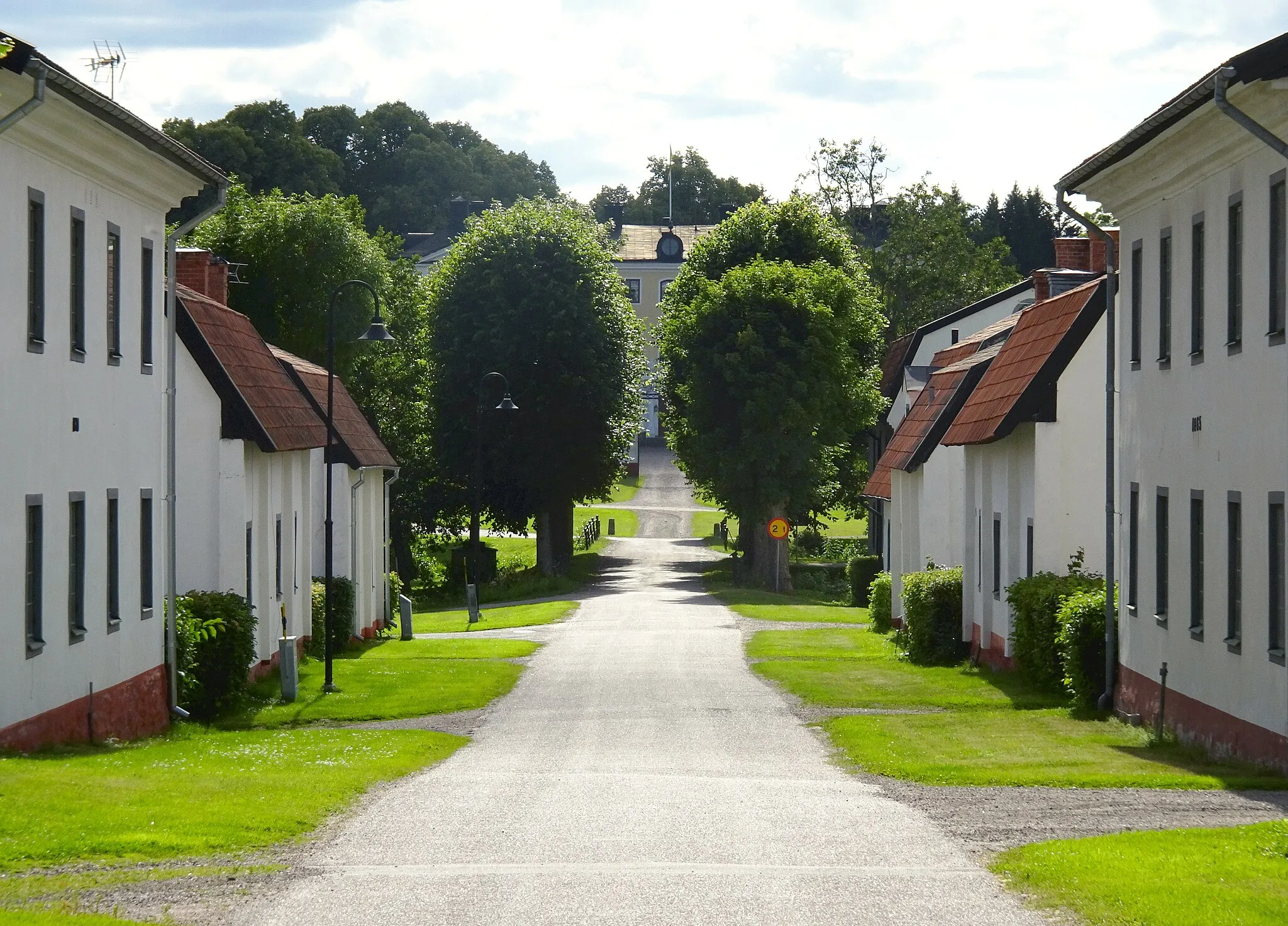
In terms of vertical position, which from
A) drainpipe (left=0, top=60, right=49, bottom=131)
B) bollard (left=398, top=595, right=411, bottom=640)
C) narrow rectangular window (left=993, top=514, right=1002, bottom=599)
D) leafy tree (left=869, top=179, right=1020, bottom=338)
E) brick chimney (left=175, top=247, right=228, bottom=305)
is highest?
leafy tree (left=869, top=179, right=1020, bottom=338)

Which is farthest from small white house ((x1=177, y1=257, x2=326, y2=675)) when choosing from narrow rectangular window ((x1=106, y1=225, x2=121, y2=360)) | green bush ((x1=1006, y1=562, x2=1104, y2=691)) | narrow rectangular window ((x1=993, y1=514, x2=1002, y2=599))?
narrow rectangular window ((x1=993, y1=514, x2=1002, y2=599))

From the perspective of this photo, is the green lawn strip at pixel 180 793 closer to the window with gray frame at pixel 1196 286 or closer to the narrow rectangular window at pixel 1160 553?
the narrow rectangular window at pixel 1160 553

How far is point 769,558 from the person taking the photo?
53.1m

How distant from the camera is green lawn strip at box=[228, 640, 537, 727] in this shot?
2205 cm

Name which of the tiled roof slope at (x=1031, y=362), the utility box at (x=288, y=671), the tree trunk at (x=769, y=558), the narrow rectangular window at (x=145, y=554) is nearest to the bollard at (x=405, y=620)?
the utility box at (x=288, y=671)

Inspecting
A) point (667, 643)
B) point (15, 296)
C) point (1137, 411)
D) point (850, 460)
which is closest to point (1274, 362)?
point (1137, 411)

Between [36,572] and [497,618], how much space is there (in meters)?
26.9

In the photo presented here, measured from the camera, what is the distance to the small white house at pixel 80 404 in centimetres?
1447

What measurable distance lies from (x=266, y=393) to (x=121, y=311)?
6.46 m

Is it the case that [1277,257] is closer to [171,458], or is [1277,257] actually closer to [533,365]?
[171,458]

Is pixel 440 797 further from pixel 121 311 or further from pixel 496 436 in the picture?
pixel 496 436

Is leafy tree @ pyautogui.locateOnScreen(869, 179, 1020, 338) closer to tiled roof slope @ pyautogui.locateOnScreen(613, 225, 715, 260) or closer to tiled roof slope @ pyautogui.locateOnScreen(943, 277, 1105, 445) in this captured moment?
tiled roof slope @ pyautogui.locateOnScreen(613, 225, 715, 260)

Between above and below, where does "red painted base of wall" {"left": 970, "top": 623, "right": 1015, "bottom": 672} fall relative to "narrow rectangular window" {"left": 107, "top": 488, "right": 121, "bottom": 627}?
below

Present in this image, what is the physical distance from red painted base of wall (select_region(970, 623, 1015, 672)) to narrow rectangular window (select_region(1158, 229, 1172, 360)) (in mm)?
7862
